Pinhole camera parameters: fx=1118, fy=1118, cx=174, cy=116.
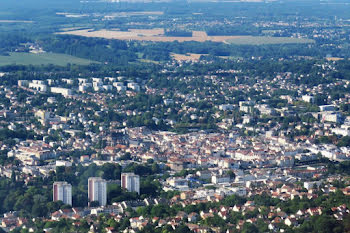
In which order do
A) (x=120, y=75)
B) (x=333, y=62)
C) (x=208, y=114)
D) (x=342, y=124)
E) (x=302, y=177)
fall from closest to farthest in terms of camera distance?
(x=302, y=177) < (x=342, y=124) < (x=208, y=114) < (x=120, y=75) < (x=333, y=62)

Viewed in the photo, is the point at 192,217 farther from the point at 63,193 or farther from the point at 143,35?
the point at 143,35

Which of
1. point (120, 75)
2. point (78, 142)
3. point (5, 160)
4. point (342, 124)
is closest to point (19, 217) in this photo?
point (5, 160)

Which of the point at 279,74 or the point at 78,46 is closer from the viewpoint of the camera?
the point at 279,74

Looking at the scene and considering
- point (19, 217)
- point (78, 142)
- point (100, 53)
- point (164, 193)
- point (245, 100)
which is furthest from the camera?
point (100, 53)

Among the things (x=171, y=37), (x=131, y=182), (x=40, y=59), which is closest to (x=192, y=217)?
(x=131, y=182)

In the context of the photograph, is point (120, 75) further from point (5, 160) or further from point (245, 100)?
point (5, 160)

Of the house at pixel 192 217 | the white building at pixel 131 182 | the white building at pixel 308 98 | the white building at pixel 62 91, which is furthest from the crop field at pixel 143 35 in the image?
the house at pixel 192 217
